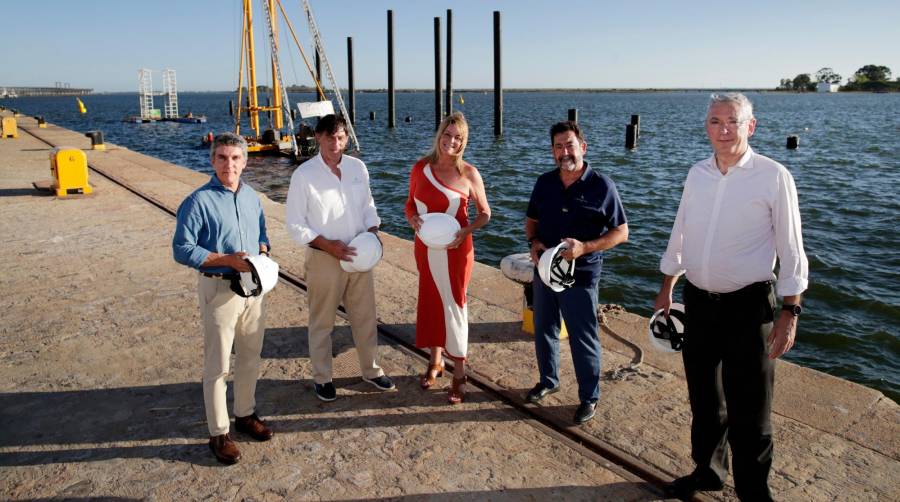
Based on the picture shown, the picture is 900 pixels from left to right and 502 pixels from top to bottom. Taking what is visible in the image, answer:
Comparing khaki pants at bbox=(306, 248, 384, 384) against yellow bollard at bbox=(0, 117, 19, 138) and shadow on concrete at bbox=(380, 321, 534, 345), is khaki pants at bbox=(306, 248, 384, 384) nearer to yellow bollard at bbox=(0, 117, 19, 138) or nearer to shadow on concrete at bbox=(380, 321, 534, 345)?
shadow on concrete at bbox=(380, 321, 534, 345)

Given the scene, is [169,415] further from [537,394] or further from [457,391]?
→ [537,394]

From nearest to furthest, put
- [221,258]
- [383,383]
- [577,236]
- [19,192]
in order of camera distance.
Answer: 1. [221,258]
2. [577,236]
3. [383,383]
4. [19,192]

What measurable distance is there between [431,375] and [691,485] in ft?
6.15

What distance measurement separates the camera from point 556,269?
3805 millimetres

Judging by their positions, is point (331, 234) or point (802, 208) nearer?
point (331, 234)

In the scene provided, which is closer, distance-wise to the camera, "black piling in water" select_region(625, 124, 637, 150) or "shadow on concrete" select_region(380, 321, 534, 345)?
"shadow on concrete" select_region(380, 321, 534, 345)

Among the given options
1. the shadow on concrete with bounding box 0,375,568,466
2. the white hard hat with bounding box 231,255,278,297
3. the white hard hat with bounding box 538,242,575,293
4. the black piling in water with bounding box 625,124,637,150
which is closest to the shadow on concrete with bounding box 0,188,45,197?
the shadow on concrete with bounding box 0,375,568,466

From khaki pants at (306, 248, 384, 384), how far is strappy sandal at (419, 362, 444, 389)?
→ 31 centimetres

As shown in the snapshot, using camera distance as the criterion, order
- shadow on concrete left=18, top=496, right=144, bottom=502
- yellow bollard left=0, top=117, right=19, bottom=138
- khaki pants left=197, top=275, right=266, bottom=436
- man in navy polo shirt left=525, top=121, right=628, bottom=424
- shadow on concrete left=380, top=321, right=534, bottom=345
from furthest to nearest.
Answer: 1. yellow bollard left=0, top=117, right=19, bottom=138
2. shadow on concrete left=380, top=321, right=534, bottom=345
3. man in navy polo shirt left=525, top=121, right=628, bottom=424
4. khaki pants left=197, top=275, right=266, bottom=436
5. shadow on concrete left=18, top=496, right=144, bottom=502

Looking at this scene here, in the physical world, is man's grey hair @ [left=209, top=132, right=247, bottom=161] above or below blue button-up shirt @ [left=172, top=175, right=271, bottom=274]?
above

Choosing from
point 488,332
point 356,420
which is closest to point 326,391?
point 356,420

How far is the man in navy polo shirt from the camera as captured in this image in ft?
12.6

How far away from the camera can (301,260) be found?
7.64 m

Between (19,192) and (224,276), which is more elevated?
(224,276)
